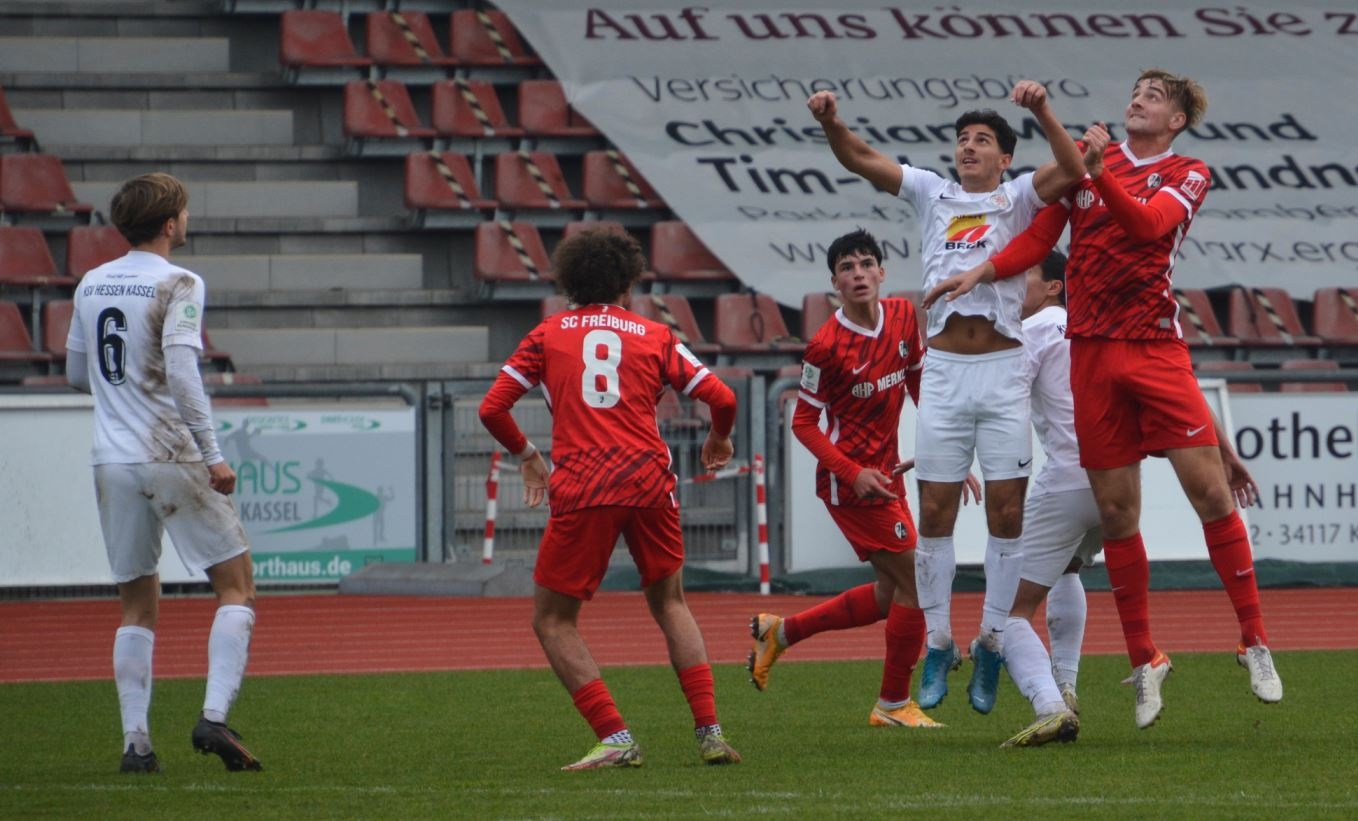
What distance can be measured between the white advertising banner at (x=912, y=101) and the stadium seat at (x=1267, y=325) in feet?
0.60

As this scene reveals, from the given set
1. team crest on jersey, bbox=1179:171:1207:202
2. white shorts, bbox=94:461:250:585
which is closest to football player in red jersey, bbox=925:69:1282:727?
team crest on jersey, bbox=1179:171:1207:202

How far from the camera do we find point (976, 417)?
7324mm

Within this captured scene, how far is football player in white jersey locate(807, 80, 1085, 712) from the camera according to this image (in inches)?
287

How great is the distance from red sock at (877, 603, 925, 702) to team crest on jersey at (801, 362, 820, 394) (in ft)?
3.08

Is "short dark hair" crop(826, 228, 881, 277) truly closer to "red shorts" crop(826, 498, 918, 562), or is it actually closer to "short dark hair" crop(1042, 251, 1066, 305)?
"short dark hair" crop(1042, 251, 1066, 305)

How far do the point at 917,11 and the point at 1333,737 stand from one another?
15.2 m

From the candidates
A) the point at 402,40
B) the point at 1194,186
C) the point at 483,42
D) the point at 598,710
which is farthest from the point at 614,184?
the point at 598,710

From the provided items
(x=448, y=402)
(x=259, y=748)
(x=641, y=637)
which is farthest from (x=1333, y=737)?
(x=448, y=402)

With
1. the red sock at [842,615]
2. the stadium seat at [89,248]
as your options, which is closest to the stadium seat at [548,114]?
the stadium seat at [89,248]

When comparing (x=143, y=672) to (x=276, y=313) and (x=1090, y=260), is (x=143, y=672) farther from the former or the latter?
(x=276, y=313)

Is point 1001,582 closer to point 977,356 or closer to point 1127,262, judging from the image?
point 977,356

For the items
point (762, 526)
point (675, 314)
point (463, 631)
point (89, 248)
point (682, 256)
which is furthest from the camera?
point (682, 256)

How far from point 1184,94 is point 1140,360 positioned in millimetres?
986

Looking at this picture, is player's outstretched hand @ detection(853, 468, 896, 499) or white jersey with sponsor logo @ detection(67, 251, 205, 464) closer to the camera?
white jersey with sponsor logo @ detection(67, 251, 205, 464)
